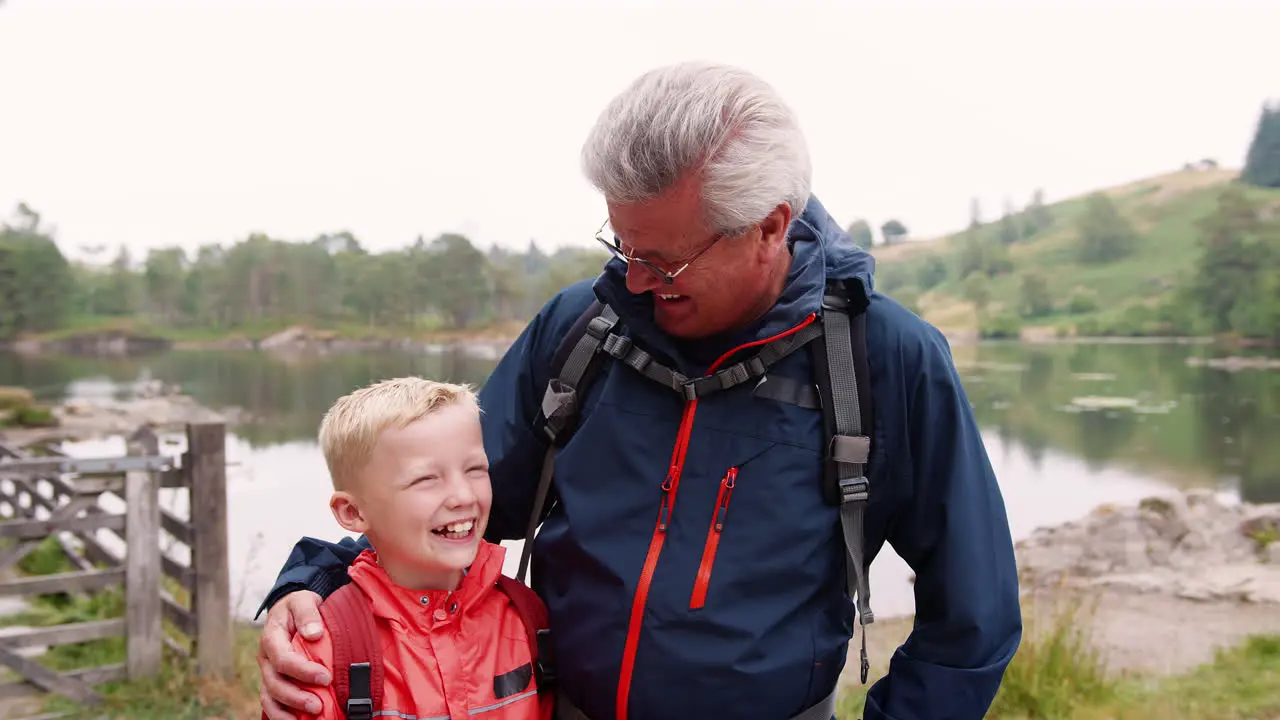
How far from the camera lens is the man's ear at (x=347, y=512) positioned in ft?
4.93

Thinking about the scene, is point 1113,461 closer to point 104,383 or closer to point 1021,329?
point 1021,329

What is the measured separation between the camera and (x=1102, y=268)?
44.8 meters

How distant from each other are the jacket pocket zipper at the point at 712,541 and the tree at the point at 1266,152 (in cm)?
6095

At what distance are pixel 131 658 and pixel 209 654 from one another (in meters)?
0.38

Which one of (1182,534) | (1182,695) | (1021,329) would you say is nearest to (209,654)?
(1182,695)

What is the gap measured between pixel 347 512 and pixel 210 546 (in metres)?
3.90

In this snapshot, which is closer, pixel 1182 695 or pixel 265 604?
pixel 265 604

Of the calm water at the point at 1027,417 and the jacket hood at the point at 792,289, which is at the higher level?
the jacket hood at the point at 792,289

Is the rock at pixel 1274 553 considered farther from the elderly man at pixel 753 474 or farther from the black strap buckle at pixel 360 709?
the black strap buckle at pixel 360 709

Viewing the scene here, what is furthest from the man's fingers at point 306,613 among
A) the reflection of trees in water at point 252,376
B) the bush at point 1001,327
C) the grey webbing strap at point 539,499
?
the bush at point 1001,327

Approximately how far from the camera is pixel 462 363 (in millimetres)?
24109

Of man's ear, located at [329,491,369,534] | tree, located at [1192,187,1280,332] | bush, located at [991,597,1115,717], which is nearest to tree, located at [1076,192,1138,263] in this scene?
tree, located at [1192,187,1280,332]

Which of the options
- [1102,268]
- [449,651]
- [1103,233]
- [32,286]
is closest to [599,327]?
[449,651]

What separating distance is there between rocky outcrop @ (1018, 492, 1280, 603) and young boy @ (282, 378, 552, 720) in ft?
35.7
